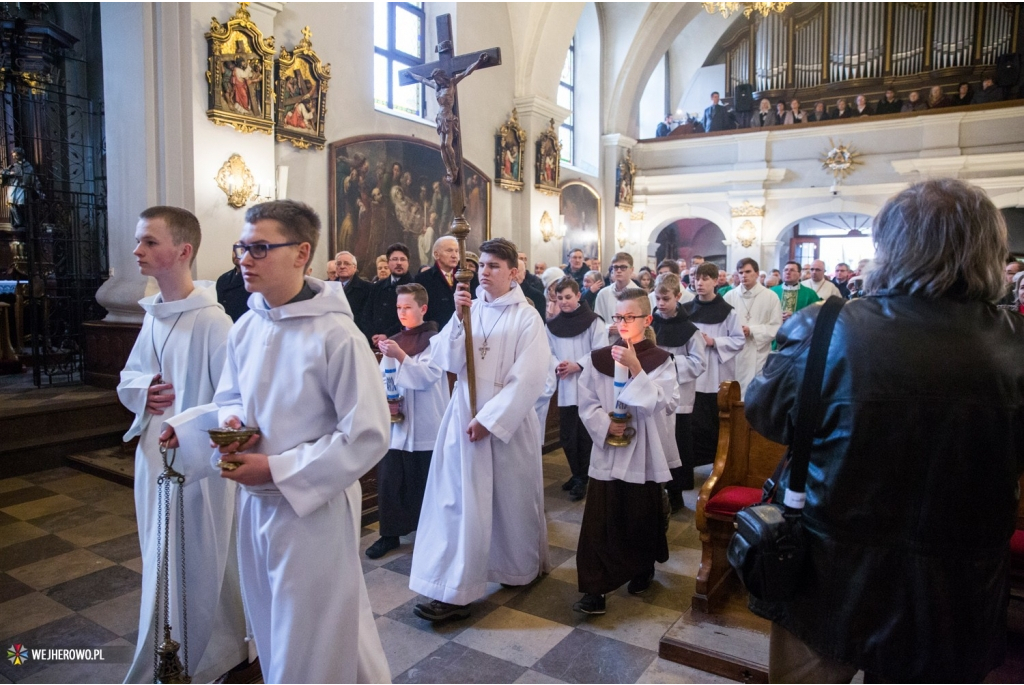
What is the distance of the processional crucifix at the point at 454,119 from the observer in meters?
3.66

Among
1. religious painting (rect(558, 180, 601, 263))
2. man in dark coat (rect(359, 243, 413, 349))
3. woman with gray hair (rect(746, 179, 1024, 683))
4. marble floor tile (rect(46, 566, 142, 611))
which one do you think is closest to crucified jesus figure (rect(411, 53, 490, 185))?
woman with gray hair (rect(746, 179, 1024, 683))

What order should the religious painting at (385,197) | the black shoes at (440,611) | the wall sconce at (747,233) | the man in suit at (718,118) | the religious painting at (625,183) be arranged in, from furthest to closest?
the man in suit at (718,118) < the religious painting at (625,183) < the wall sconce at (747,233) < the religious painting at (385,197) < the black shoes at (440,611)

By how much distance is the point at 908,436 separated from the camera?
163 centimetres

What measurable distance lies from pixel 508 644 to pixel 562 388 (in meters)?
2.80

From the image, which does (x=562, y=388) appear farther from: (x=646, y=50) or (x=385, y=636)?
(x=646, y=50)

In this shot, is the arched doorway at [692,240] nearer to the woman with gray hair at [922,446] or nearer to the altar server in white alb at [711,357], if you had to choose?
the altar server in white alb at [711,357]

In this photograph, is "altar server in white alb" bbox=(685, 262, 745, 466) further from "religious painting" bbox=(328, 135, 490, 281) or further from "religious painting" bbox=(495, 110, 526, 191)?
"religious painting" bbox=(495, 110, 526, 191)

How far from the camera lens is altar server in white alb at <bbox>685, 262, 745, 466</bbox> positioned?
20.1 feet

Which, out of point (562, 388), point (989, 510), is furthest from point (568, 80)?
point (989, 510)

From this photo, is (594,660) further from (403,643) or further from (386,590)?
(386,590)

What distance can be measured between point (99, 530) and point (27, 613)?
1229mm

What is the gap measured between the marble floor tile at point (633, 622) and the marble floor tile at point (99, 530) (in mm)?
3138

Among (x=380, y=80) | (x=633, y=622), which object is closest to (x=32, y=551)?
(x=633, y=622)

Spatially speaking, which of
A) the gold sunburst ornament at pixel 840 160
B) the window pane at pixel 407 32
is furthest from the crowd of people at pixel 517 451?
the gold sunburst ornament at pixel 840 160
